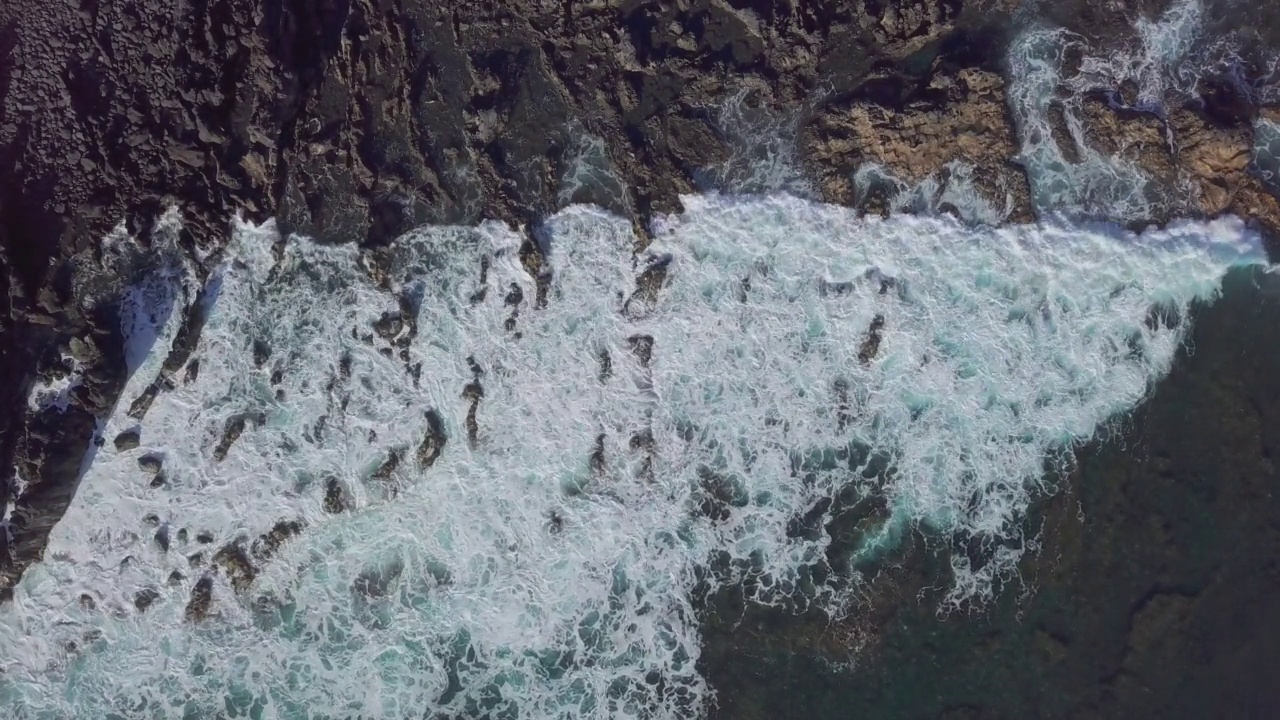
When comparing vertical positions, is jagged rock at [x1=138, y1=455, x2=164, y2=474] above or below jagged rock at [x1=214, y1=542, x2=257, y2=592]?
above

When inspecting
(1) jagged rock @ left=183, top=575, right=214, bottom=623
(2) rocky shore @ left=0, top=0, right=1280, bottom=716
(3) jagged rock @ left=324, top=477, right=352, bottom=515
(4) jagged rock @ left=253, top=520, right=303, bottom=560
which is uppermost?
(2) rocky shore @ left=0, top=0, right=1280, bottom=716

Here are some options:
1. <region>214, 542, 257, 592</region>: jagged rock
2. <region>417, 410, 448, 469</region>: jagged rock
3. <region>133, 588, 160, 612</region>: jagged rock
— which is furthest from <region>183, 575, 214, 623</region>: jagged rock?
<region>417, 410, 448, 469</region>: jagged rock

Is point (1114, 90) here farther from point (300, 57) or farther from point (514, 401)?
point (300, 57)

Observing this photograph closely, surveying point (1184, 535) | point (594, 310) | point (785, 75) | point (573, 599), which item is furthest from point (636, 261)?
point (1184, 535)

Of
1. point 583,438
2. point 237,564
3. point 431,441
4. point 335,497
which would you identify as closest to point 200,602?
point 237,564

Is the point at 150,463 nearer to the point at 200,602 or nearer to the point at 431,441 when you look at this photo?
the point at 200,602

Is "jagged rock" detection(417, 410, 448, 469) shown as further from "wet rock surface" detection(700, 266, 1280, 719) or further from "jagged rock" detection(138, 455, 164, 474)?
"wet rock surface" detection(700, 266, 1280, 719)

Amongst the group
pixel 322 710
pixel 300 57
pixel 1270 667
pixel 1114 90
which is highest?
pixel 1114 90
